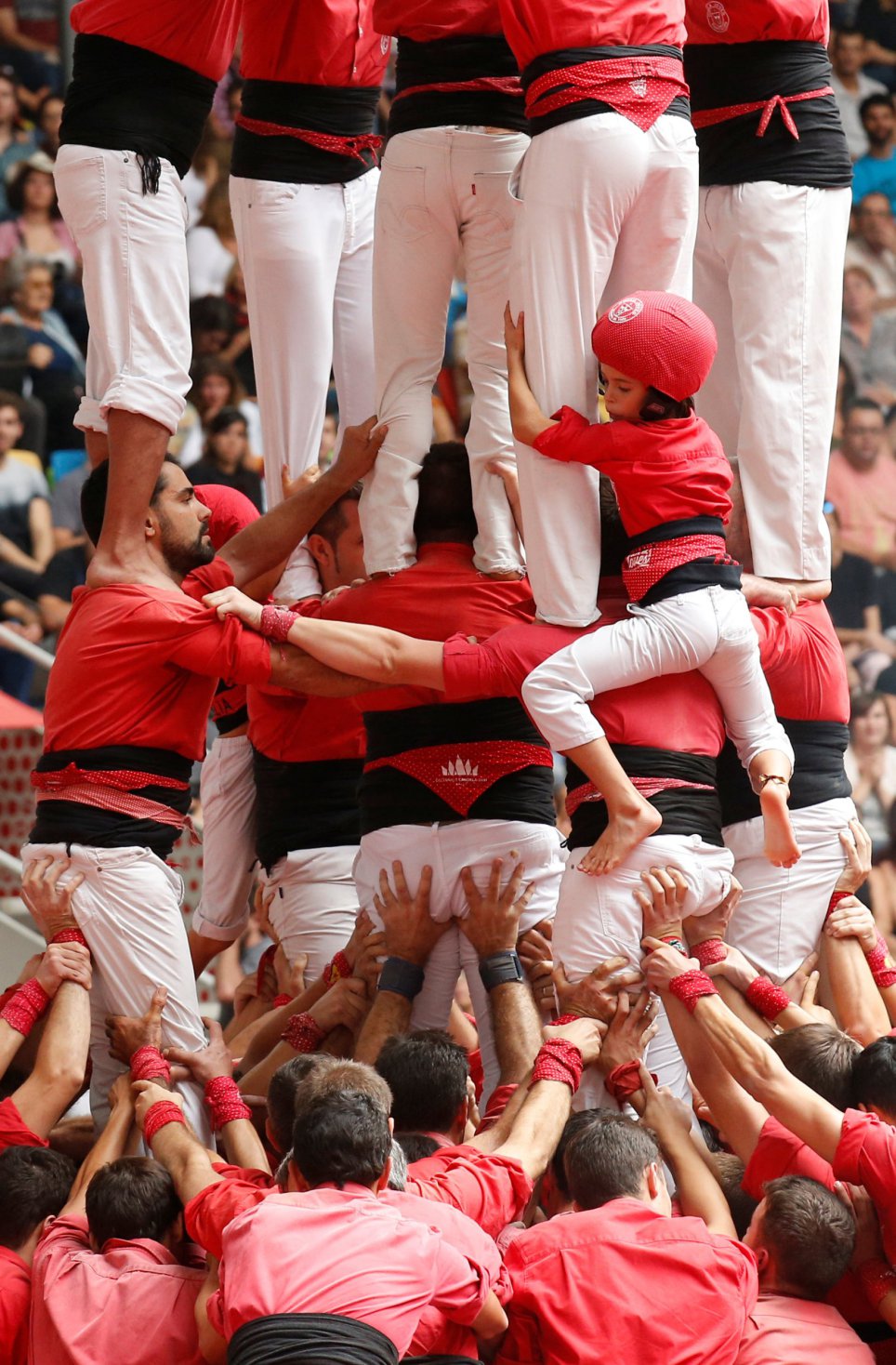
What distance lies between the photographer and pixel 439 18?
14.3ft

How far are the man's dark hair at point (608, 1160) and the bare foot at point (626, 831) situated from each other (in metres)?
0.55

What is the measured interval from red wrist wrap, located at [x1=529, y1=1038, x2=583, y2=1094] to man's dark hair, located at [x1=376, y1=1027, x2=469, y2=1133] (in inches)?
6.3

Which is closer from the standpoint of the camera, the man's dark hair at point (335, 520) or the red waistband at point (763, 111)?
the red waistband at point (763, 111)

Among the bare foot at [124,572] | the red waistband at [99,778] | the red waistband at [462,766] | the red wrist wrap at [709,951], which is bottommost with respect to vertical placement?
the red wrist wrap at [709,951]

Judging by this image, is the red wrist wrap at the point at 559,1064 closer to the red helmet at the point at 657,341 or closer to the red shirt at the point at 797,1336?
the red shirt at the point at 797,1336

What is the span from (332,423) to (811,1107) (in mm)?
5543

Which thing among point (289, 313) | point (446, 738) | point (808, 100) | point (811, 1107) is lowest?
point (811, 1107)

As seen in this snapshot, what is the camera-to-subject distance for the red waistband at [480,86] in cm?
440

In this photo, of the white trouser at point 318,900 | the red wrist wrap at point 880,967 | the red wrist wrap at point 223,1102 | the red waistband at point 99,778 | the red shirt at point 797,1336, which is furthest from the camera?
the white trouser at point 318,900

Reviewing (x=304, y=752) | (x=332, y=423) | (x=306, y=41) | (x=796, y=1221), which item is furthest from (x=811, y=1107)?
(x=332, y=423)

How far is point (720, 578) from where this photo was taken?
155 inches

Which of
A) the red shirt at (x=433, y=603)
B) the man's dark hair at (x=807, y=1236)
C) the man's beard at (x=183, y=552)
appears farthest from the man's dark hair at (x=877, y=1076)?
the man's beard at (x=183, y=552)

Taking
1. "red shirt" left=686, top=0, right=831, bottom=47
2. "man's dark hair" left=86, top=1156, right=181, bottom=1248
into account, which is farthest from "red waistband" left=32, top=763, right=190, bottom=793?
"red shirt" left=686, top=0, right=831, bottom=47

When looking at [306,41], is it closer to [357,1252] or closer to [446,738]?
[446,738]
